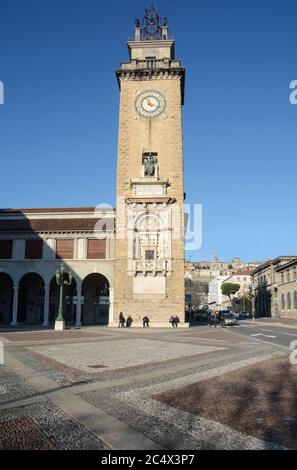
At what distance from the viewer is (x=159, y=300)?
36.2 m

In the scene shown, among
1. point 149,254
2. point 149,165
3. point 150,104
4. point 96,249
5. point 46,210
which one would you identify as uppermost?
point 150,104

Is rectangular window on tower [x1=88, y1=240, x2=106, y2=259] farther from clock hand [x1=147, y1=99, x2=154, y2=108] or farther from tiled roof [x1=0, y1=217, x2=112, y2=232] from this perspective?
clock hand [x1=147, y1=99, x2=154, y2=108]

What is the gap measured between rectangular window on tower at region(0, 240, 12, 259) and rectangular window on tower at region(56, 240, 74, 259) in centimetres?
515

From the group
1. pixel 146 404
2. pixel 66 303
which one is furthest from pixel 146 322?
pixel 146 404

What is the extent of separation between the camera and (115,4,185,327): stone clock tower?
36.4 m

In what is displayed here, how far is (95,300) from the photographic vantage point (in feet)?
145

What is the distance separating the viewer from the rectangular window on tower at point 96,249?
130 ft

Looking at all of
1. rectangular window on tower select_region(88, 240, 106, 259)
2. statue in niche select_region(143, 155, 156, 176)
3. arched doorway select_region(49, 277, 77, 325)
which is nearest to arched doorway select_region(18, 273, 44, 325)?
arched doorway select_region(49, 277, 77, 325)

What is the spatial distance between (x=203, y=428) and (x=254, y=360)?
821cm

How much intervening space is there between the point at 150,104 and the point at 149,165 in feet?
21.7

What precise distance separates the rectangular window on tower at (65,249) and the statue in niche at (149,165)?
10401mm

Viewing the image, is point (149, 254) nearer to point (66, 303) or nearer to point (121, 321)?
point (121, 321)

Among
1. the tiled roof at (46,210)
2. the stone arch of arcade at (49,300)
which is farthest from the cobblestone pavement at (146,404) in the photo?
the tiled roof at (46,210)

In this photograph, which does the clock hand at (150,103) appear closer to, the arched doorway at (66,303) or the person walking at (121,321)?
the arched doorway at (66,303)
